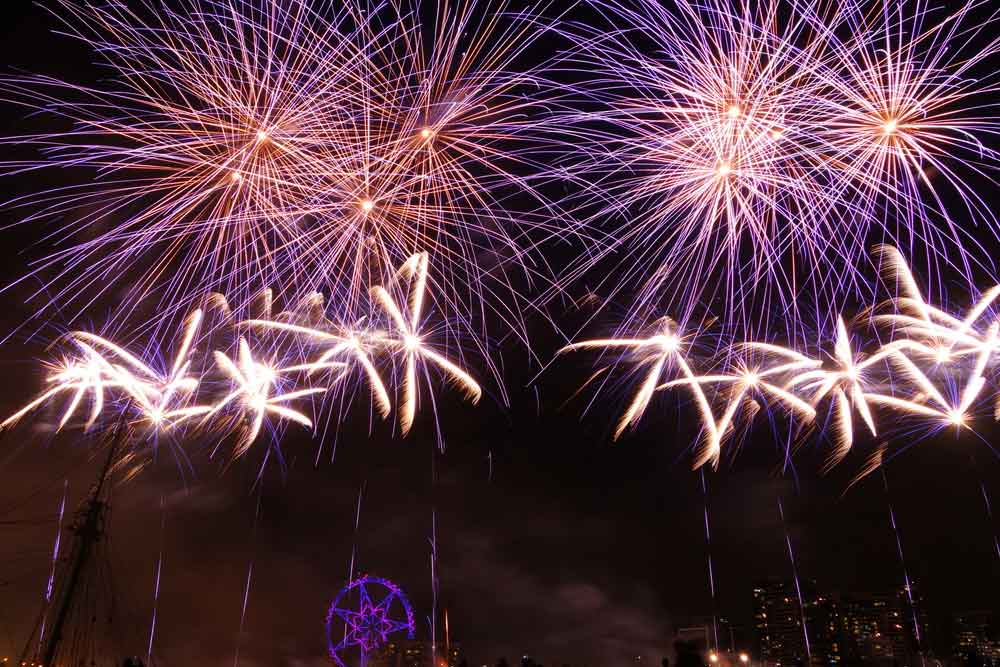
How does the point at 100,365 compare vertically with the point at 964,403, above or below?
above

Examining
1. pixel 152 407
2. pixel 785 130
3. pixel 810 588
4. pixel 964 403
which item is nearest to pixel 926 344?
pixel 964 403

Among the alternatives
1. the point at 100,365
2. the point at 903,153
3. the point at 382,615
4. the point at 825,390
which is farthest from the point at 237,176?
the point at 382,615

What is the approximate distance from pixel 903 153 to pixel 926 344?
6.53m

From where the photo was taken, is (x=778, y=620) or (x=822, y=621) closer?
(x=822, y=621)

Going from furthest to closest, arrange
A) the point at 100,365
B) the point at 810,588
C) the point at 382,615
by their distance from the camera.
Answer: the point at 810,588 → the point at 382,615 → the point at 100,365

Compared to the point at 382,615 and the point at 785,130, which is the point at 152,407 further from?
the point at 382,615

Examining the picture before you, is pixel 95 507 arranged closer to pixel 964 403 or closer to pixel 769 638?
pixel 964 403

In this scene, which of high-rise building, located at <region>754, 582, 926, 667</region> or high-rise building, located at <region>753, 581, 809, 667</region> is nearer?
high-rise building, located at <region>754, 582, 926, 667</region>

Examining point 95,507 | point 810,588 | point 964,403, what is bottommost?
point 95,507

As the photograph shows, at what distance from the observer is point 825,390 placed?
763 inches

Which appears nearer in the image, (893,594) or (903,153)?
(903,153)

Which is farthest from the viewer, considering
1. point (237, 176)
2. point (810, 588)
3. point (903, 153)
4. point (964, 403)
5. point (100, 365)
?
point (810, 588)

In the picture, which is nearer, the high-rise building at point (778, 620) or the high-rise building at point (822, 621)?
the high-rise building at point (822, 621)

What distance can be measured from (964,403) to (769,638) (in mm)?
146963
